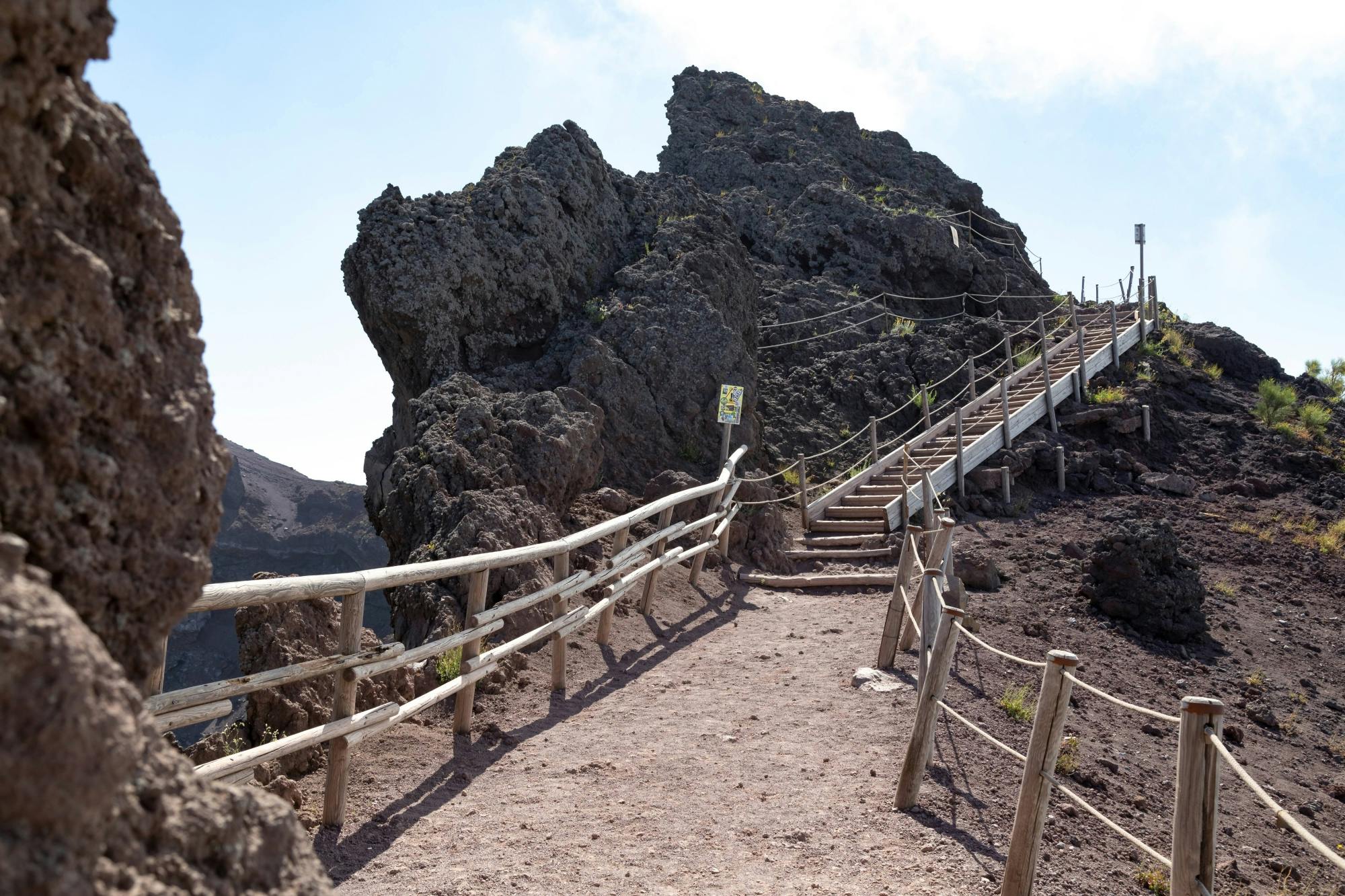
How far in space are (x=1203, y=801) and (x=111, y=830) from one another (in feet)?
9.84

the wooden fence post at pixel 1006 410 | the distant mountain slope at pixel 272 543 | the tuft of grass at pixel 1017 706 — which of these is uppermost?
the wooden fence post at pixel 1006 410

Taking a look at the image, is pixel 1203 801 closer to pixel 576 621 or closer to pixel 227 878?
pixel 227 878

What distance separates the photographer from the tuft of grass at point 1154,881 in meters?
4.55

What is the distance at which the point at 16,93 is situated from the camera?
61.2 inches

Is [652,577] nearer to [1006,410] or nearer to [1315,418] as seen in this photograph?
[1006,410]

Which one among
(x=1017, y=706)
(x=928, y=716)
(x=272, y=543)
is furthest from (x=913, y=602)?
(x=272, y=543)

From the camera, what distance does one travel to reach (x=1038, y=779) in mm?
3885

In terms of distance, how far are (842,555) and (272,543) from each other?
32586mm

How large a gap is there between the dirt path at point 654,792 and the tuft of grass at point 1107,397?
11637 millimetres

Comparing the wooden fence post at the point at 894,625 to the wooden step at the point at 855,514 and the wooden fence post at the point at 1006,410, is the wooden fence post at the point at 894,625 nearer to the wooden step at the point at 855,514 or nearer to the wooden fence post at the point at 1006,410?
the wooden step at the point at 855,514

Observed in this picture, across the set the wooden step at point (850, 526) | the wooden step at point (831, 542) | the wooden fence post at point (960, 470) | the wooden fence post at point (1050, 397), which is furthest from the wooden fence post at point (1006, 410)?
the wooden step at point (831, 542)

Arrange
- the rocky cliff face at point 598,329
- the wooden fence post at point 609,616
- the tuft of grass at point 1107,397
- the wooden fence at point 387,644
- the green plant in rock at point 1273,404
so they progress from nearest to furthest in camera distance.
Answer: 1. the wooden fence at point 387,644
2. the wooden fence post at point 609,616
3. the rocky cliff face at point 598,329
4. the tuft of grass at point 1107,397
5. the green plant in rock at point 1273,404

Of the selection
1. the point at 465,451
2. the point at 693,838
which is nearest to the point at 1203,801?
the point at 693,838

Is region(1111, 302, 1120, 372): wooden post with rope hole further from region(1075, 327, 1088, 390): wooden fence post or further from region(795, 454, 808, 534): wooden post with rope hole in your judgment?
region(795, 454, 808, 534): wooden post with rope hole
